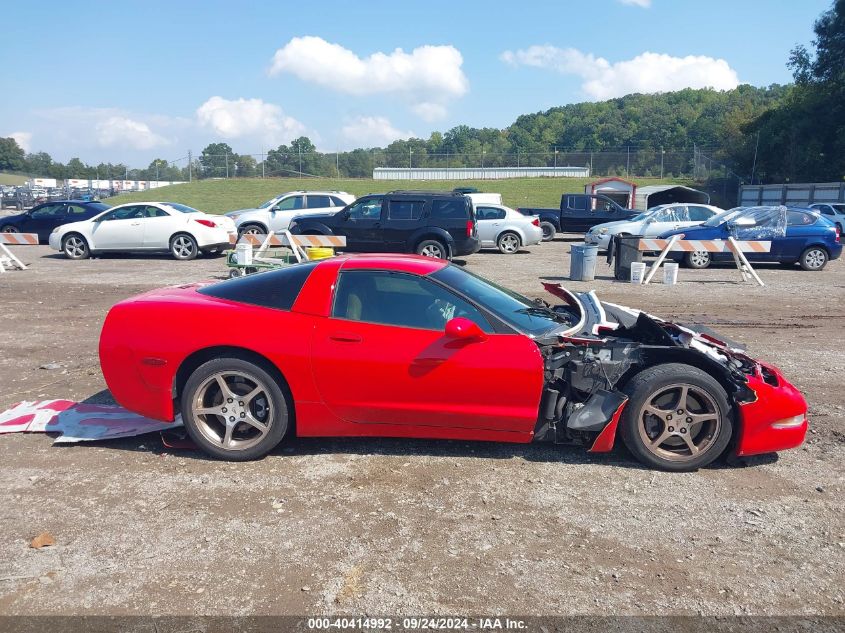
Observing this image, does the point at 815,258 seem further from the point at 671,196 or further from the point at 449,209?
the point at 671,196

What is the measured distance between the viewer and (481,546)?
11.6ft

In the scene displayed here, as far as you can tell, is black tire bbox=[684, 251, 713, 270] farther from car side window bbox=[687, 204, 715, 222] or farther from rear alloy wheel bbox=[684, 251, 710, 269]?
car side window bbox=[687, 204, 715, 222]

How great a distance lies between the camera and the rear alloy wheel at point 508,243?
67.4 feet

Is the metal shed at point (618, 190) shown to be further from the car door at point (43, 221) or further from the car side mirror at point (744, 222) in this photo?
the car door at point (43, 221)

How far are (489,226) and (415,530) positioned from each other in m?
17.4

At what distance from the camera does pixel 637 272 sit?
1366 centimetres

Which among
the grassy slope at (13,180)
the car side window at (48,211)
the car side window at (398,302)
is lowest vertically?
the car side window at (398,302)

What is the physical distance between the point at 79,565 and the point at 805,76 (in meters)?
59.9

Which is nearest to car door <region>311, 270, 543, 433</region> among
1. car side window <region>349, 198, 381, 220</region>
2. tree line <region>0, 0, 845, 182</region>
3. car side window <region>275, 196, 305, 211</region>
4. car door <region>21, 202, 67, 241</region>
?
car side window <region>349, 198, 381, 220</region>

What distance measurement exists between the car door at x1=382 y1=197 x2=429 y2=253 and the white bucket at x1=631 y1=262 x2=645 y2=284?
5260 millimetres

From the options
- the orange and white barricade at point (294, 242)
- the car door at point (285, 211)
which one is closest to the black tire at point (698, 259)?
the orange and white barricade at point (294, 242)

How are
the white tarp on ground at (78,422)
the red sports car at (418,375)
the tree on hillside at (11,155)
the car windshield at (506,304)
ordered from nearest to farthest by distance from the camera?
the red sports car at (418,375)
the car windshield at (506,304)
the white tarp on ground at (78,422)
the tree on hillside at (11,155)

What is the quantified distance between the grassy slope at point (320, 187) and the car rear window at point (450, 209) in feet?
103

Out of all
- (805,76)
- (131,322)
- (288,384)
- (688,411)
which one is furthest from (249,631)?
(805,76)
